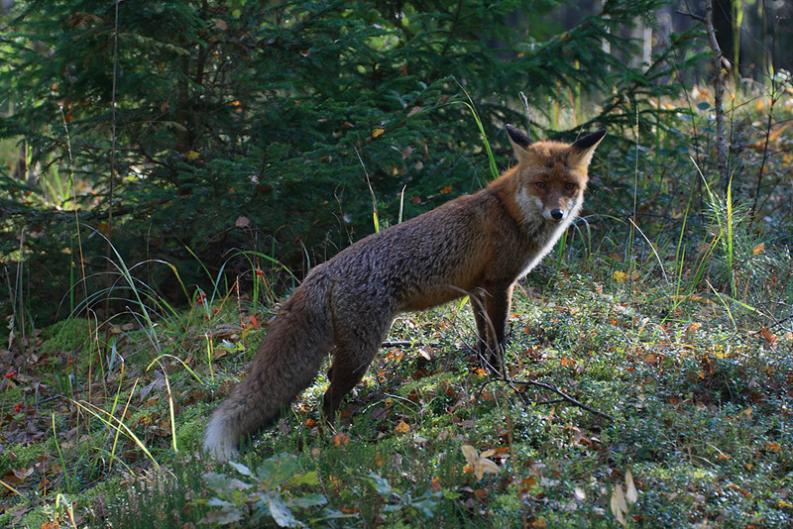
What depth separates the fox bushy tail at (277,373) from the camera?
470 centimetres

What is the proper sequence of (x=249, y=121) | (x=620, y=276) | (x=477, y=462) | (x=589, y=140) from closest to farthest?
1. (x=477, y=462)
2. (x=589, y=140)
3. (x=620, y=276)
4. (x=249, y=121)

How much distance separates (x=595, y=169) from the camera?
9.09 meters

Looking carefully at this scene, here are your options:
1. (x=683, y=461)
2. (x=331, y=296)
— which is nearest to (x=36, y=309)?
(x=331, y=296)

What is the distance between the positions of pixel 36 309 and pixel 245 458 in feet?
13.8

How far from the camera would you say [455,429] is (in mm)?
4934

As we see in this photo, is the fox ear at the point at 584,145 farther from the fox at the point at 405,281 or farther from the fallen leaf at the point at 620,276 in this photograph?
the fallen leaf at the point at 620,276

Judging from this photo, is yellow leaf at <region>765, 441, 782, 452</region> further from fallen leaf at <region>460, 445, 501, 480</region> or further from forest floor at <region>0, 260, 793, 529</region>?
fallen leaf at <region>460, 445, 501, 480</region>

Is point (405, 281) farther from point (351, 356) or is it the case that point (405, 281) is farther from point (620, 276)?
point (620, 276)

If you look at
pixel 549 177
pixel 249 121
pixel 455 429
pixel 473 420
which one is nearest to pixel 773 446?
pixel 473 420

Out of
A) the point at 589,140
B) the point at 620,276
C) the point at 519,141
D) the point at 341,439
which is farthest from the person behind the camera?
the point at 620,276

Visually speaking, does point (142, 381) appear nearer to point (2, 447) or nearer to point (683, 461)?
point (2, 447)

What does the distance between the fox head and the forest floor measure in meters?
1.00

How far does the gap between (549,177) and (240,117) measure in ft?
11.7

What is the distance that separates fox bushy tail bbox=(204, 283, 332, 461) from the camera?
4.70 metres
